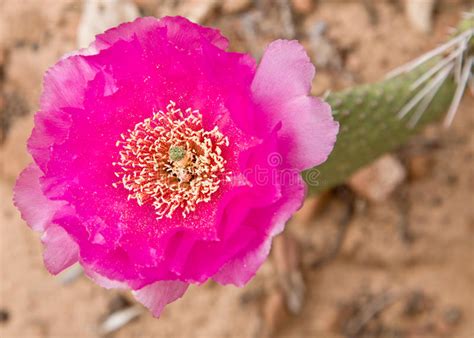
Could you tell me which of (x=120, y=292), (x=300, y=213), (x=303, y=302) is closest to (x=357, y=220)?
(x=300, y=213)

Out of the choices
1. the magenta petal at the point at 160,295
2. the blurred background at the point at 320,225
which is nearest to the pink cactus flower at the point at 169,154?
the magenta petal at the point at 160,295

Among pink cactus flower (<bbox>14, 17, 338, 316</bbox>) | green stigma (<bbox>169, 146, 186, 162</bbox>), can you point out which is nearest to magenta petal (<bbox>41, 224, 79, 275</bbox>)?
pink cactus flower (<bbox>14, 17, 338, 316</bbox>)

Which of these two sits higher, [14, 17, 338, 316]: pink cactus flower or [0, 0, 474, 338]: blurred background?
[14, 17, 338, 316]: pink cactus flower

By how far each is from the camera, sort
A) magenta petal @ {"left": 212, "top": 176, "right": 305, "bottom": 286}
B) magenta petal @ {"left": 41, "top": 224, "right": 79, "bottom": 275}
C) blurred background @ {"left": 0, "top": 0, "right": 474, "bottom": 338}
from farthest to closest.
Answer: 1. blurred background @ {"left": 0, "top": 0, "right": 474, "bottom": 338}
2. magenta petal @ {"left": 41, "top": 224, "right": 79, "bottom": 275}
3. magenta petal @ {"left": 212, "top": 176, "right": 305, "bottom": 286}

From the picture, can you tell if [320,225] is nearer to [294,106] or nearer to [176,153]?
[176,153]

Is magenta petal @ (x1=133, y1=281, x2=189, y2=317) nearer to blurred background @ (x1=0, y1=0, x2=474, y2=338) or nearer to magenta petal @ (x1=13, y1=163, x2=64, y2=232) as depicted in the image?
→ magenta petal @ (x1=13, y1=163, x2=64, y2=232)

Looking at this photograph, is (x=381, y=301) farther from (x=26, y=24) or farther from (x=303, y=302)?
(x=26, y=24)


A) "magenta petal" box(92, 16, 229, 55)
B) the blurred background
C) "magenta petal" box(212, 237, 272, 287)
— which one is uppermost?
"magenta petal" box(92, 16, 229, 55)
